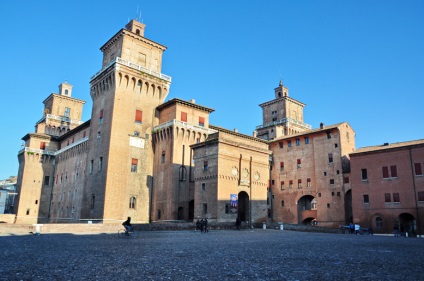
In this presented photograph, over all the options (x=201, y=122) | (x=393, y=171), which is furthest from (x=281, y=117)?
(x=393, y=171)

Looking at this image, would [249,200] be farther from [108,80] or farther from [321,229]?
[108,80]

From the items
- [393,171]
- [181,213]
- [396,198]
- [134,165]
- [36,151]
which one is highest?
[36,151]

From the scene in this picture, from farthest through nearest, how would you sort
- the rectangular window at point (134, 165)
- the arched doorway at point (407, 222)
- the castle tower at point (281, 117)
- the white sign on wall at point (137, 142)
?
the castle tower at point (281, 117), the white sign on wall at point (137, 142), the rectangular window at point (134, 165), the arched doorway at point (407, 222)

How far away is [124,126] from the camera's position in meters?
45.3

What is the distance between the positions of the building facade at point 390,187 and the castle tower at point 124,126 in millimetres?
29011

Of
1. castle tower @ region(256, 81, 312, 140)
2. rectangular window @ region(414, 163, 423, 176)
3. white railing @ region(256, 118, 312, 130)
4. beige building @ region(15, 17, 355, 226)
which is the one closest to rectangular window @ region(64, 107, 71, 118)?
beige building @ region(15, 17, 355, 226)

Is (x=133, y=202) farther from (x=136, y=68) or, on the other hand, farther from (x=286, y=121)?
(x=286, y=121)

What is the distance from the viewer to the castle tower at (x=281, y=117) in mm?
71312

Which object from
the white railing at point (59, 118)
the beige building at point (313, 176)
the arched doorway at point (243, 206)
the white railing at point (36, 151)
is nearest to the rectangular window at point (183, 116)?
the arched doorway at point (243, 206)

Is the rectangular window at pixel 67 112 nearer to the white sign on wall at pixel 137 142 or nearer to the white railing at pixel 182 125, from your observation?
the white railing at pixel 182 125

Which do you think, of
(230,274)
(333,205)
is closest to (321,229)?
(333,205)

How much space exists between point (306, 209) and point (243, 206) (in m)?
20.2

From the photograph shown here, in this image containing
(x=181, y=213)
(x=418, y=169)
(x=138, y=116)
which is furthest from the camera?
(x=138, y=116)

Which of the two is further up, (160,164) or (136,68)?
(136,68)
